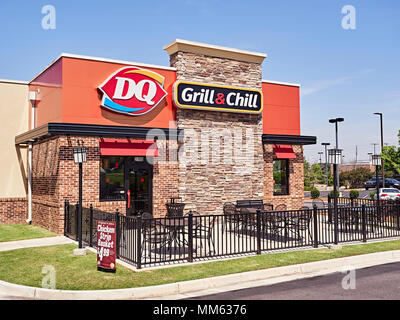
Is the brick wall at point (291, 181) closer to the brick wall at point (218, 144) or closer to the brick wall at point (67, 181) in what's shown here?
the brick wall at point (218, 144)

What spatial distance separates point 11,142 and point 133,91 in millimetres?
7412

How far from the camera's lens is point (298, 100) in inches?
901

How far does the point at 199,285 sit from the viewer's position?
9.16 m

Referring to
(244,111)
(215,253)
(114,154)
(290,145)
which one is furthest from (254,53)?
(215,253)

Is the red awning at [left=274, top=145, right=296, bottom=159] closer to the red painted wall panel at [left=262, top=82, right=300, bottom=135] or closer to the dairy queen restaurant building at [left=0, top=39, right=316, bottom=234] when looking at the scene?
the dairy queen restaurant building at [left=0, top=39, right=316, bottom=234]

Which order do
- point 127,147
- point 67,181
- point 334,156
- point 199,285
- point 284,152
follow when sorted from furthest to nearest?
1. point 284,152
2. point 127,147
3. point 67,181
4. point 334,156
5. point 199,285

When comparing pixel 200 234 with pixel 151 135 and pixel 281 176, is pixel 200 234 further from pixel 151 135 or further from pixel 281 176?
pixel 281 176

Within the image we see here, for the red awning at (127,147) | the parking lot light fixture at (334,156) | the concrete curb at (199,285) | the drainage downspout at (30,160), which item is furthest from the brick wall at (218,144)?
the concrete curb at (199,285)

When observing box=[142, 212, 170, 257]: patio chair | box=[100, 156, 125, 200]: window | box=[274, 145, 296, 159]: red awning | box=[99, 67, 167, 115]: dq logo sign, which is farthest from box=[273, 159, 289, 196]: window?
box=[142, 212, 170, 257]: patio chair

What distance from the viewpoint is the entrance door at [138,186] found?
1766cm

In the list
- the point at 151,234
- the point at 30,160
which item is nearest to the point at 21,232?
the point at 30,160

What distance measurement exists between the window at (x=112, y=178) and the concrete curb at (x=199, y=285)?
26.3ft

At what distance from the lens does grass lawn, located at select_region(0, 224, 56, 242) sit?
1555 centimetres
